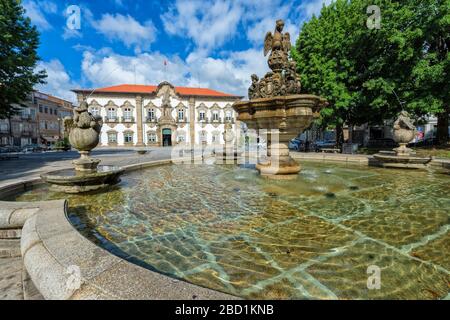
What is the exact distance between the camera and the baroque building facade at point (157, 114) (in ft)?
142

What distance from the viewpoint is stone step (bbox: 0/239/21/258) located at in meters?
2.75

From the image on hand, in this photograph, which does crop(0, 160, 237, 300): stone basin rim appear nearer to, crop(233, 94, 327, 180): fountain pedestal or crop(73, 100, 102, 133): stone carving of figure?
crop(73, 100, 102, 133): stone carving of figure

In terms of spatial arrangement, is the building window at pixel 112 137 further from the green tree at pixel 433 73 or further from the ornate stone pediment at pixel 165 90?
the green tree at pixel 433 73

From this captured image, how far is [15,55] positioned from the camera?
13.9m

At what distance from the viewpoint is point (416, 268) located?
2318 mm

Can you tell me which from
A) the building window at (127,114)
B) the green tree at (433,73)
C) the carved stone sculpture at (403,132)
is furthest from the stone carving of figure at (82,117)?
the building window at (127,114)

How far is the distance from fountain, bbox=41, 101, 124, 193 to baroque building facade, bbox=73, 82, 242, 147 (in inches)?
1441

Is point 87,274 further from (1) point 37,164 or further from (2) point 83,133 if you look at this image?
(1) point 37,164

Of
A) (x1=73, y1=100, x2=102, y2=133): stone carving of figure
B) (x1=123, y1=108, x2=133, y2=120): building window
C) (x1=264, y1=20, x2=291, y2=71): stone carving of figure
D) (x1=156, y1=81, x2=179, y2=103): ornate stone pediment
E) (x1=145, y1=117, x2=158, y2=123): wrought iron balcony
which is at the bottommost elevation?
(x1=73, y1=100, x2=102, y2=133): stone carving of figure

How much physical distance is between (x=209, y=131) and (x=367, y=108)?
3538 centimetres

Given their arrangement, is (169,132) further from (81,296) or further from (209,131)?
(81,296)

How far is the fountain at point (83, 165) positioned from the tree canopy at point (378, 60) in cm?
1590

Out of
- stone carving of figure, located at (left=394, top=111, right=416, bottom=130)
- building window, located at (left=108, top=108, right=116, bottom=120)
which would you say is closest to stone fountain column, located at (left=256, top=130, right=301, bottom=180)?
stone carving of figure, located at (left=394, top=111, right=416, bottom=130)
